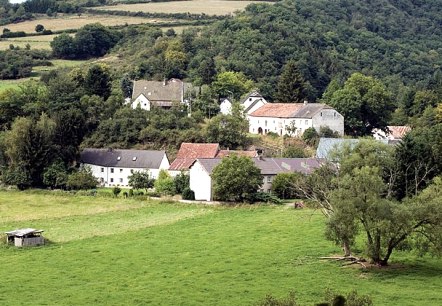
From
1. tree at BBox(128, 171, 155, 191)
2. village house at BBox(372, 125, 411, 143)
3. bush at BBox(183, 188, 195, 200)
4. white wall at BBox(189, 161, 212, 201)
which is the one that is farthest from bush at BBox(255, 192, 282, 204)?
village house at BBox(372, 125, 411, 143)

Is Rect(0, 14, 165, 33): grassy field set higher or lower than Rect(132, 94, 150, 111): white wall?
higher

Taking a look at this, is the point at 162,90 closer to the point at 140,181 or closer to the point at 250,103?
the point at 250,103

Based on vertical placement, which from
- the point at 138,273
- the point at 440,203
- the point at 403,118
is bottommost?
the point at 138,273

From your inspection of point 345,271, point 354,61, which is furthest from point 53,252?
point 354,61

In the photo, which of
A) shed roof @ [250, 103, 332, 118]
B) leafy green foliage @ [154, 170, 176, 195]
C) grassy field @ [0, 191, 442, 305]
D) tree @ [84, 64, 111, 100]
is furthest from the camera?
tree @ [84, 64, 111, 100]

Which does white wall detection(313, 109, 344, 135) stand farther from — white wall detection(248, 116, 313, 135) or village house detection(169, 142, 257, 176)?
village house detection(169, 142, 257, 176)

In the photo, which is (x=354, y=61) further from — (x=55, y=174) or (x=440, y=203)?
(x=440, y=203)

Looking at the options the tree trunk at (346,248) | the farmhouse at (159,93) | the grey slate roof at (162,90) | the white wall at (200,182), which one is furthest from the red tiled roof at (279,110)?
the tree trunk at (346,248)
